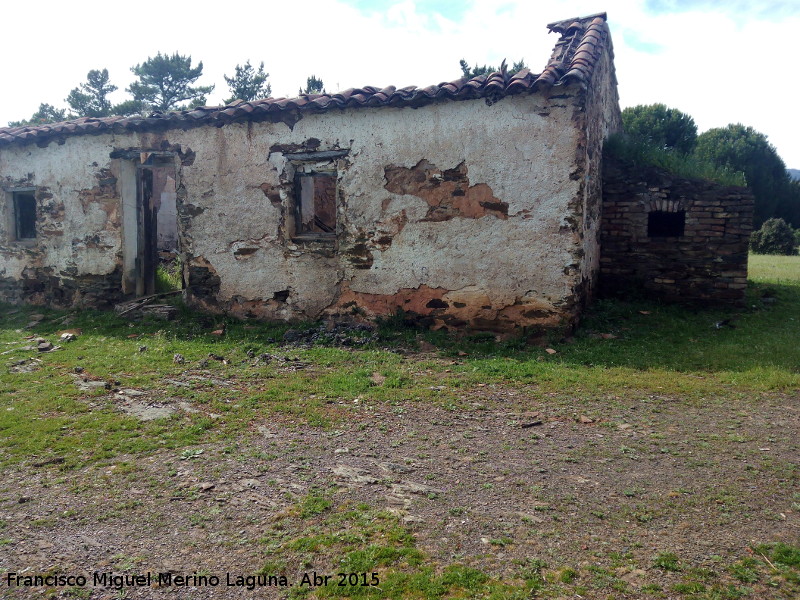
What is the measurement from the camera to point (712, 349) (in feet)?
22.0

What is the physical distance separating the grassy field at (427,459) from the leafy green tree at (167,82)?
73.7ft

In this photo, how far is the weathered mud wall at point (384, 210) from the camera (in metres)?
7.18

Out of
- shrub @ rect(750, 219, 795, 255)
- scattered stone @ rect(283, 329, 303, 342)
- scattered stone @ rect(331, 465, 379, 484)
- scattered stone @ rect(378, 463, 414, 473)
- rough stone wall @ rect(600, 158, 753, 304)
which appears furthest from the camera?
shrub @ rect(750, 219, 795, 255)

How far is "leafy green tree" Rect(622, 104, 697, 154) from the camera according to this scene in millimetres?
24766

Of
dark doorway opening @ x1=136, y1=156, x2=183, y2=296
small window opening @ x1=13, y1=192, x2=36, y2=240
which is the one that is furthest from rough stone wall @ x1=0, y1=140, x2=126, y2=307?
dark doorway opening @ x1=136, y1=156, x2=183, y2=296

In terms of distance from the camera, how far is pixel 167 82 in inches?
1072

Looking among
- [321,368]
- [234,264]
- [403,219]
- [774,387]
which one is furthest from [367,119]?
[774,387]

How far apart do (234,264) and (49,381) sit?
3295mm

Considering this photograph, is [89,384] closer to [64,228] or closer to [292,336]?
[292,336]

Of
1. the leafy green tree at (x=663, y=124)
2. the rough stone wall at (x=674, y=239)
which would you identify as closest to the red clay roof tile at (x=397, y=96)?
the rough stone wall at (x=674, y=239)

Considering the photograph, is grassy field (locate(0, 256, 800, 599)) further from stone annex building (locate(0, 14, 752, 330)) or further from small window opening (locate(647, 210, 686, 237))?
small window opening (locate(647, 210, 686, 237))

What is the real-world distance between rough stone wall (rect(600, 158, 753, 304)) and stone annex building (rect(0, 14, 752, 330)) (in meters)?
0.03

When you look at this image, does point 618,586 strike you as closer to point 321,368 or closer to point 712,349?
point 321,368

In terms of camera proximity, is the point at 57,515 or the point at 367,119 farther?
the point at 367,119
